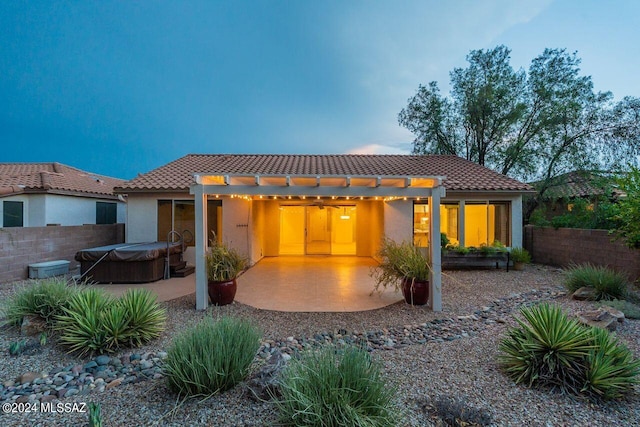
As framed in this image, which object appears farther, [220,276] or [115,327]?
[220,276]

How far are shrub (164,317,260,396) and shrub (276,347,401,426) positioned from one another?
63cm

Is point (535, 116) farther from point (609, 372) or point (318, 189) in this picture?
point (609, 372)

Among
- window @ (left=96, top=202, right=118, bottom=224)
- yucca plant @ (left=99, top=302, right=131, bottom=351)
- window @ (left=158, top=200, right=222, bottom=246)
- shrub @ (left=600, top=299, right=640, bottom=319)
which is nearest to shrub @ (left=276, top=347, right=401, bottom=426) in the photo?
yucca plant @ (left=99, top=302, right=131, bottom=351)

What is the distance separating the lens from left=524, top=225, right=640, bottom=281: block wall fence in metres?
7.69

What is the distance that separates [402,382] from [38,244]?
10.8 meters

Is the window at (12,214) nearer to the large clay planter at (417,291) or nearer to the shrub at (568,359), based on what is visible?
the large clay planter at (417,291)

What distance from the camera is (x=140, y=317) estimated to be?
164 inches

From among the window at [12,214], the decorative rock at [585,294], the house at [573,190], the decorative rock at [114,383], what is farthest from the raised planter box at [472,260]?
the window at [12,214]

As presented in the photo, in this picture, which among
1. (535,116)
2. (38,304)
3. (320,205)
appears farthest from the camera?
(320,205)

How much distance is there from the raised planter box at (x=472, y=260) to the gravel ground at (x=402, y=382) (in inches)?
147

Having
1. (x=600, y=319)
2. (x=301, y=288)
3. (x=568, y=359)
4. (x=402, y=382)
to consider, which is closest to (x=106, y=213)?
(x=301, y=288)

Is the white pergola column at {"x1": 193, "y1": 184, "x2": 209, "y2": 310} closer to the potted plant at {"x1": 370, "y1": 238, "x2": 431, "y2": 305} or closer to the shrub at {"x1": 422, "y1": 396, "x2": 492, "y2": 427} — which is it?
the potted plant at {"x1": 370, "y1": 238, "x2": 431, "y2": 305}

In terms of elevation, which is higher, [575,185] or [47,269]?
[575,185]

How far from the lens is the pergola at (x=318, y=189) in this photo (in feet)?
18.9
